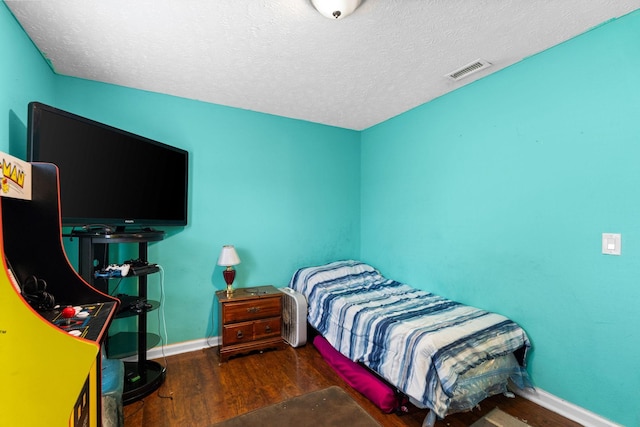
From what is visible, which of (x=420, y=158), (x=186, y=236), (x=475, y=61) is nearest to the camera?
(x=475, y=61)

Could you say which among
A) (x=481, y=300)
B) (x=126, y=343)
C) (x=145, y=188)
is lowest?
(x=126, y=343)

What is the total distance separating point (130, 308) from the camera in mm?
1961

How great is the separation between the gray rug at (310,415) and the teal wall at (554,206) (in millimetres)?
1505

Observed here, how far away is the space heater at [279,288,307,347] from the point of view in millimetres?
2745

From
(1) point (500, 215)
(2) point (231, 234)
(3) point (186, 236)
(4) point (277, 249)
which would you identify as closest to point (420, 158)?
(1) point (500, 215)

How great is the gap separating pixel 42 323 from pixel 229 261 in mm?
1912

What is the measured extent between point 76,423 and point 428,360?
1.59 metres

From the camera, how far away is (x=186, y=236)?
2.66 m

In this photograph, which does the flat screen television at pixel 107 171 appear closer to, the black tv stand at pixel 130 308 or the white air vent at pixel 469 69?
the black tv stand at pixel 130 308

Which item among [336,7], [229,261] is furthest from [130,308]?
[336,7]

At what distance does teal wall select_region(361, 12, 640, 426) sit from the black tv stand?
239 centimetres

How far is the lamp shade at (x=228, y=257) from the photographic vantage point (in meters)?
2.60

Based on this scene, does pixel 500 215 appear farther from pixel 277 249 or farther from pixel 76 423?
pixel 76 423

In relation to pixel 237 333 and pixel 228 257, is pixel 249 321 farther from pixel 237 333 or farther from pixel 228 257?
pixel 228 257
